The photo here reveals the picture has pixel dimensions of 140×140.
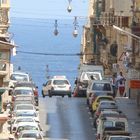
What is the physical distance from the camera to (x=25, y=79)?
70.7m

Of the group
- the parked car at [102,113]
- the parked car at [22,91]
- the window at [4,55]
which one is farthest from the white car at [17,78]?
the parked car at [102,113]

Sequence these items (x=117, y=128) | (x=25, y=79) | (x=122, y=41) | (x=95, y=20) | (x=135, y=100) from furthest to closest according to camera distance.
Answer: (x=95, y=20) → (x=122, y=41) → (x=25, y=79) → (x=135, y=100) → (x=117, y=128)

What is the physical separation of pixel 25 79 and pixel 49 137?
71.2 ft

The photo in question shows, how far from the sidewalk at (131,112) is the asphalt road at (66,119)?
2261 mm

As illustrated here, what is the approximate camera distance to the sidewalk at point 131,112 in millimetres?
52856

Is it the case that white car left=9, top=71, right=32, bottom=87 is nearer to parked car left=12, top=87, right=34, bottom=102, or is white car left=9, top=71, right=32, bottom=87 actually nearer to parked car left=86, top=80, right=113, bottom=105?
parked car left=12, top=87, right=34, bottom=102

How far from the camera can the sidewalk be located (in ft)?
173

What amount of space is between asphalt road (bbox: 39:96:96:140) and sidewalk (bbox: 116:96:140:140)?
7.42ft

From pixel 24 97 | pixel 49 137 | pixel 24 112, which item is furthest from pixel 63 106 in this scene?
pixel 49 137

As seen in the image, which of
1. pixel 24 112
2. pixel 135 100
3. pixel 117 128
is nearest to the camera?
pixel 117 128

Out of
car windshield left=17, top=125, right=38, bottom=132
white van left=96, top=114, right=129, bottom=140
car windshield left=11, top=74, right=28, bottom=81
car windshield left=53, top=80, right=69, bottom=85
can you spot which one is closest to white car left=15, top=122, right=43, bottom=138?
car windshield left=17, top=125, right=38, bottom=132

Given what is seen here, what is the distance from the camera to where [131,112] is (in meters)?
60.0

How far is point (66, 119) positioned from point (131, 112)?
5352 mm

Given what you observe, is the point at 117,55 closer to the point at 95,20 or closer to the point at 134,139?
the point at 95,20
